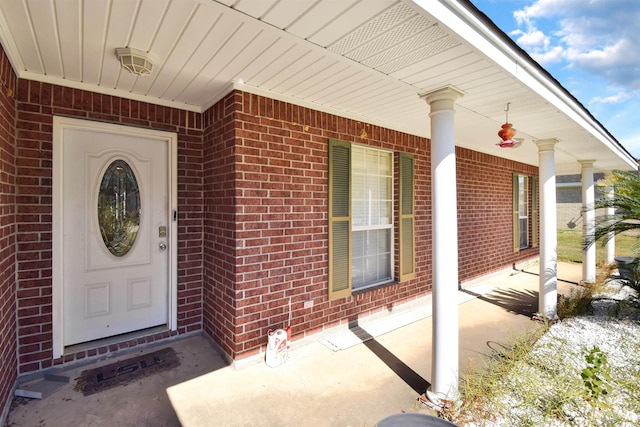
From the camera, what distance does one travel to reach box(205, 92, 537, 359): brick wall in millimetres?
2934

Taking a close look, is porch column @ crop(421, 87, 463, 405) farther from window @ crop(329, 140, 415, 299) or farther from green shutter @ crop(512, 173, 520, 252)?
green shutter @ crop(512, 173, 520, 252)

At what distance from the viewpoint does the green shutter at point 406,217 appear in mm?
4422

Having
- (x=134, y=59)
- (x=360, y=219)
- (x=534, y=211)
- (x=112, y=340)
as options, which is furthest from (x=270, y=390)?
(x=534, y=211)

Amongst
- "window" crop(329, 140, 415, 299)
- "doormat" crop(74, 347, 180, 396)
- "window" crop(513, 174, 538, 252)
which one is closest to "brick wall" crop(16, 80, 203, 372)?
"doormat" crop(74, 347, 180, 396)

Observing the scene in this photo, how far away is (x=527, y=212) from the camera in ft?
26.2

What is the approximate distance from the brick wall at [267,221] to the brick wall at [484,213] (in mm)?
2574

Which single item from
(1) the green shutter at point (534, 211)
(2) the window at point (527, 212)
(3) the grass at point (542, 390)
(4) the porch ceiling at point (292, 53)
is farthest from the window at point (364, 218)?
(1) the green shutter at point (534, 211)

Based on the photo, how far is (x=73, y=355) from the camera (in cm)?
287

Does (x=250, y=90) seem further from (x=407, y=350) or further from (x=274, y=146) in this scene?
(x=407, y=350)

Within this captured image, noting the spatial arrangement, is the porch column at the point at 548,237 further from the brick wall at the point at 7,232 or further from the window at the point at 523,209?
the brick wall at the point at 7,232

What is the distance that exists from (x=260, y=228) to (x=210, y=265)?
857 mm

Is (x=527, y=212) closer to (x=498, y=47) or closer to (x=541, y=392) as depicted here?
(x=541, y=392)

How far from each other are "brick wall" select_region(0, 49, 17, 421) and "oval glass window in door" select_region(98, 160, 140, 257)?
67cm

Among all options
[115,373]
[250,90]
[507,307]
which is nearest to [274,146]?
[250,90]
